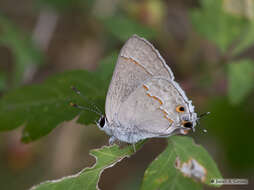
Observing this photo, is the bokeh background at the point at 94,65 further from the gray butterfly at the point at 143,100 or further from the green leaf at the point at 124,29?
the gray butterfly at the point at 143,100

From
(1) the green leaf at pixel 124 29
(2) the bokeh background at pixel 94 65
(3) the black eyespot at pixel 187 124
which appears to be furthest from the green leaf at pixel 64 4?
(3) the black eyespot at pixel 187 124

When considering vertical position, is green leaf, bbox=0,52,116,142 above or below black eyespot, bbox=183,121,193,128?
above

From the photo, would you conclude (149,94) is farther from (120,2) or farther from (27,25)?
(27,25)

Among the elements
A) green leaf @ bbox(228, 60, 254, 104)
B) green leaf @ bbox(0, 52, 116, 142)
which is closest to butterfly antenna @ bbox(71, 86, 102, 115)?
green leaf @ bbox(0, 52, 116, 142)

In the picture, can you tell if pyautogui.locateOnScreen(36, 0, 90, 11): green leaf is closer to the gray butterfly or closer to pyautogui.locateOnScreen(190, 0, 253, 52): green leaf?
pyautogui.locateOnScreen(190, 0, 253, 52): green leaf

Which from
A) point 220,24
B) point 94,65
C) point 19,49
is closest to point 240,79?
point 220,24

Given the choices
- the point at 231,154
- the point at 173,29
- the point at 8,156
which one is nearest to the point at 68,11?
the point at 173,29
